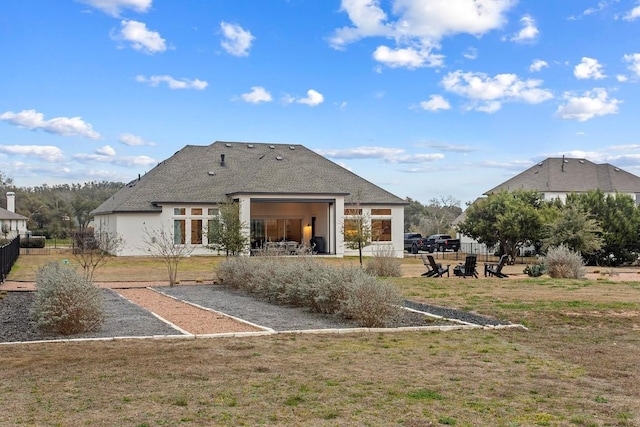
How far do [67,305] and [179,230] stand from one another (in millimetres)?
27928

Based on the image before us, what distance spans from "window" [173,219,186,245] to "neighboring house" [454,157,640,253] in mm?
25365

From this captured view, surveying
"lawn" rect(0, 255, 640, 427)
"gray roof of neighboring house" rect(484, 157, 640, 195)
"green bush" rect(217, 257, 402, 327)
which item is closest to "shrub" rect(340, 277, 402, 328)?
"green bush" rect(217, 257, 402, 327)

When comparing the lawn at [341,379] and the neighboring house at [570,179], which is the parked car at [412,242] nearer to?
the neighboring house at [570,179]

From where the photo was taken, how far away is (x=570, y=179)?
5506 cm

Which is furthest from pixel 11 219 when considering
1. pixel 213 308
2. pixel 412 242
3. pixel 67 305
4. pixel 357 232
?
pixel 67 305

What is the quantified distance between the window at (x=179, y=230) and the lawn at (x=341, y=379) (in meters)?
28.8

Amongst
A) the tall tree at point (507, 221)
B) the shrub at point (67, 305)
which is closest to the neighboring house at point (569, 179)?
the tall tree at point (507, 221)

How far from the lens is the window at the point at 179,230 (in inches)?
1481

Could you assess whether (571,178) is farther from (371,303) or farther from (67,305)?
(67,305)

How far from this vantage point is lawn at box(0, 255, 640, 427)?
5547 mm

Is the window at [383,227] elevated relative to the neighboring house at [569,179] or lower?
lower

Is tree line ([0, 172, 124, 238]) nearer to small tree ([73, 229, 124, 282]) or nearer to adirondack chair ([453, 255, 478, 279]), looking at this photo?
small tree ([73, 229, 124, 282])

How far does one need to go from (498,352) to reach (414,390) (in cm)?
258

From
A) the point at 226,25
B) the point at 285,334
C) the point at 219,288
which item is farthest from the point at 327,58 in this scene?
the point at 285,334
